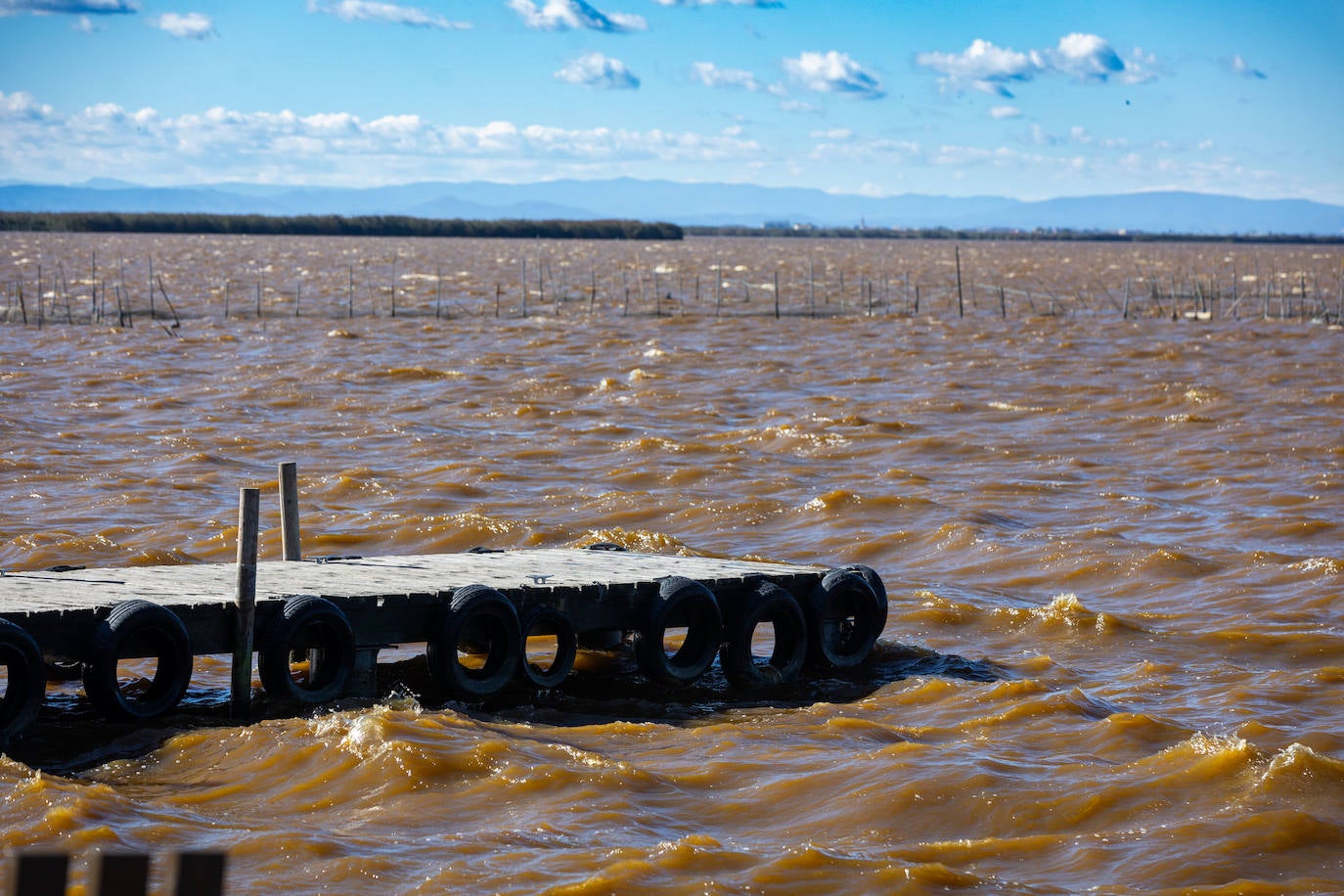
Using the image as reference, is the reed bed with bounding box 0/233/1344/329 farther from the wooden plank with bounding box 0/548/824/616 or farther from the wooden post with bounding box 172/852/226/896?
the wooden post with bounding box 172/852/226/896

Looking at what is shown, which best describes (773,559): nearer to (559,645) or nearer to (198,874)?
(559,645)

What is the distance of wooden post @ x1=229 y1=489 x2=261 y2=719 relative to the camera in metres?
10.1

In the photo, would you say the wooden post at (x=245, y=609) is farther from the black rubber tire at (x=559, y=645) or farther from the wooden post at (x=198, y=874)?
the wooden post at (x=198, y=874)

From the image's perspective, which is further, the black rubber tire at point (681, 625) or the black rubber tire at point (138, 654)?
the black rubber tire at point (681, 625)

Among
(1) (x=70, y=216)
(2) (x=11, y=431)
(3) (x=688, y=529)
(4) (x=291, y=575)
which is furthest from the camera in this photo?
(1) (x=70, y=216)

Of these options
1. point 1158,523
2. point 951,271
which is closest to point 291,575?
point 1158,523

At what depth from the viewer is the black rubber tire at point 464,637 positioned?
10844 mm

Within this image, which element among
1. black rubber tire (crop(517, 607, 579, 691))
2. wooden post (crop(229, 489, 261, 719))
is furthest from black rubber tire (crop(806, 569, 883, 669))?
wooden post (crop(229, 489, 261, 719))

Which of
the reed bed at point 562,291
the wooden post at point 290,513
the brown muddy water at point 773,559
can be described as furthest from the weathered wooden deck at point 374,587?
the reed bed at point 562,291

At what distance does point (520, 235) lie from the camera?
15788cm

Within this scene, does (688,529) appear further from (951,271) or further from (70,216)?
(70,216)

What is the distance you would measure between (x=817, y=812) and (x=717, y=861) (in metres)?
1.09

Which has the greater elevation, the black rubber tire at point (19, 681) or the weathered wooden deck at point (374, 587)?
the weathered wooden deck at point (374, 587)

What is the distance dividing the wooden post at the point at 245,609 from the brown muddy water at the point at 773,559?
30cm
